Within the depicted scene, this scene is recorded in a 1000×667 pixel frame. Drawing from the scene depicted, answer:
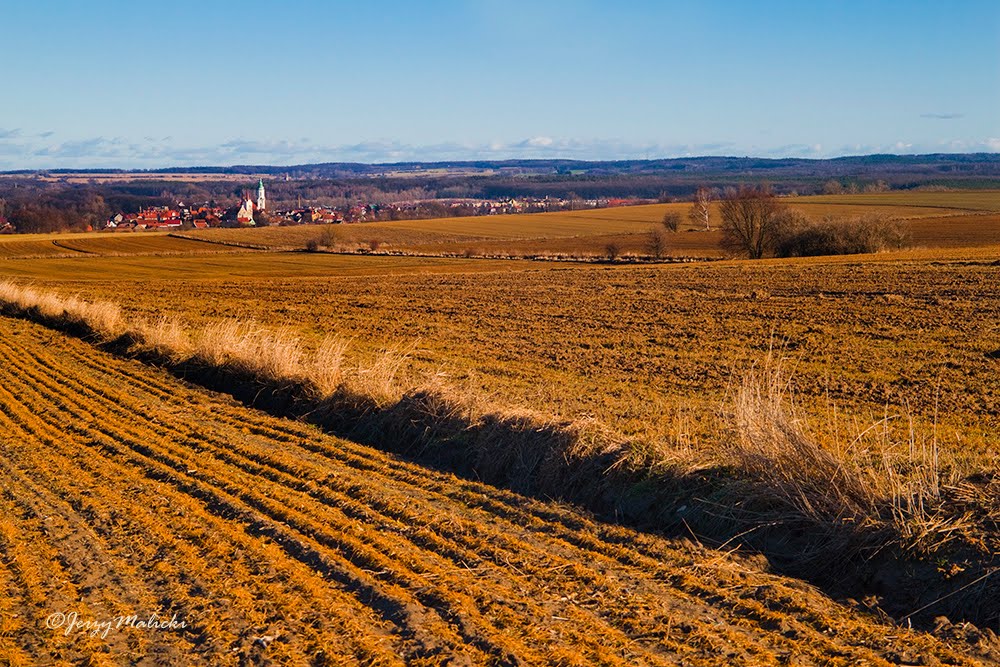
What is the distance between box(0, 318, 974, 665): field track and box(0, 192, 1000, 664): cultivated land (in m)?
0.02

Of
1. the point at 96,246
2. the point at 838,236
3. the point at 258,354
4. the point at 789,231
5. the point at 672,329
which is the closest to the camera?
the point at 258,354

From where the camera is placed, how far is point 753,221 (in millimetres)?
58219

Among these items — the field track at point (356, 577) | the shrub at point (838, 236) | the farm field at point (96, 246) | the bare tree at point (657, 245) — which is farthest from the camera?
the farm field at point (96, 246)

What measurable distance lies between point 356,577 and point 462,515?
1.51 meters

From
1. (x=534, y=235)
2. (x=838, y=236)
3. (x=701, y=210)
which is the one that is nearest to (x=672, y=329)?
(x=838, y=236)

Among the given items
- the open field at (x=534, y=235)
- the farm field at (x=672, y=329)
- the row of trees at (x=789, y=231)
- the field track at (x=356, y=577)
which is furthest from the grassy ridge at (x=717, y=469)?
the open field at (x=534, y=235)

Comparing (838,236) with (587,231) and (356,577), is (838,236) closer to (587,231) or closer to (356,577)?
(587,231)

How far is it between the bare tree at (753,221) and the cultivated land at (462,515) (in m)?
40.0

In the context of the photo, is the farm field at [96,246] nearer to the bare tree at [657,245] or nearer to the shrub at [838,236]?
the bare tree at [657,245]

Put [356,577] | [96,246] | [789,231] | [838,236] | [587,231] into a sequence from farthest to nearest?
[587,231]
[96,246]
[789,231]
[838,236]
[356,577]

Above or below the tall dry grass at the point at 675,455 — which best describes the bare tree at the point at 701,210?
above

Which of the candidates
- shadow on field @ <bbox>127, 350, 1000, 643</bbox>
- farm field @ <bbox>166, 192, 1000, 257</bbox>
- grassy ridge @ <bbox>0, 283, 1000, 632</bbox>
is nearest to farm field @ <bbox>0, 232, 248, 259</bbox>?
farm field @ <bbox>166, 192, 1000, 257</bbox>

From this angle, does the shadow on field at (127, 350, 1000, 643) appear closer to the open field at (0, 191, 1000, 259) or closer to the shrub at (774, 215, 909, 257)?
the shrub at (774, 215, 909, 257)

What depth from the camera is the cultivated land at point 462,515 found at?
4.88 meters
